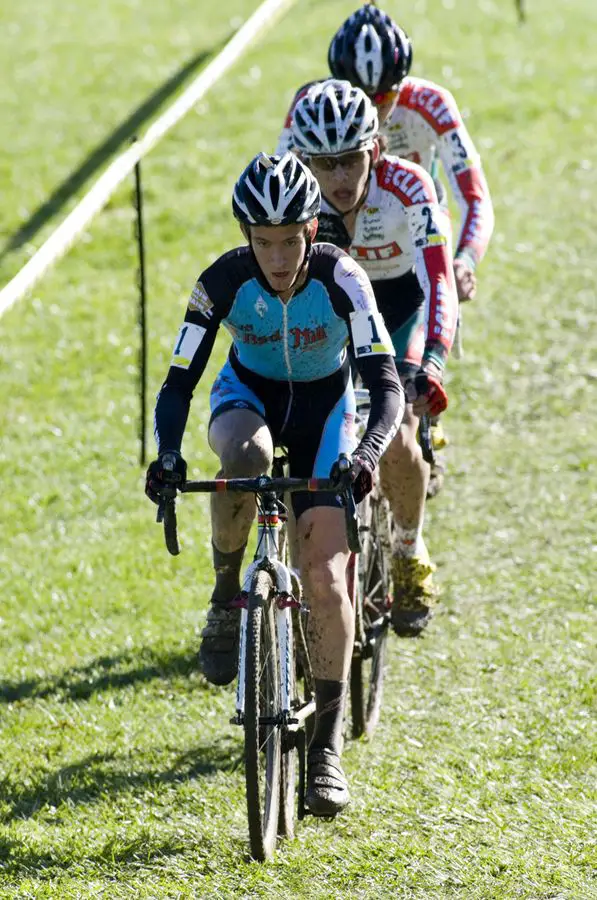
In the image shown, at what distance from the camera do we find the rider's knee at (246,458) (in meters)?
5.47

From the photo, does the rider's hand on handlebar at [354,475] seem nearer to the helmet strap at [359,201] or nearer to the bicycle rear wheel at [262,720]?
the bicycle rear wheel at [262,720]

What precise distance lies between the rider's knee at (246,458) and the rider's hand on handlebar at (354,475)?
508 millimetres

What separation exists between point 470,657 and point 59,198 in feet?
32.6

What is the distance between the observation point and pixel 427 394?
5.95m

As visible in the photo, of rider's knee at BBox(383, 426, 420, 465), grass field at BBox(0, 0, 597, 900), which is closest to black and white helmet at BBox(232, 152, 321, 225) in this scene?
rider's knee at BBox(383, 426, 420, 465)

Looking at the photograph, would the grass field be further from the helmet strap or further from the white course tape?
the helmet strap

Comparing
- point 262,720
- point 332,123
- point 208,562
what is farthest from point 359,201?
point 208,562

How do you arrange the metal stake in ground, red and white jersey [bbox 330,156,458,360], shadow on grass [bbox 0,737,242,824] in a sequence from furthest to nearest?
1. the metal stake in ground
2. red and white jersey [bbox 330,156,458,360]
3. shadow on grass [bbox 0,737,242,824]

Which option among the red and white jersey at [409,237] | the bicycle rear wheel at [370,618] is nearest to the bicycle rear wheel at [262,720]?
the bicycle rear wheel at [370,618]

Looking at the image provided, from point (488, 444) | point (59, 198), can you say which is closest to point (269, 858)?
point (488, 444)

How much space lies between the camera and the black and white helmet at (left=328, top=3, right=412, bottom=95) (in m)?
7.55

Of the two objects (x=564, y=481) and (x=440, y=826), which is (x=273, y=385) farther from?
(x=564, y=481)

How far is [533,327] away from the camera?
40.9ft

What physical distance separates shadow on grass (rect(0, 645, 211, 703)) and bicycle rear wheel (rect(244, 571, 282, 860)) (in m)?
1.77
